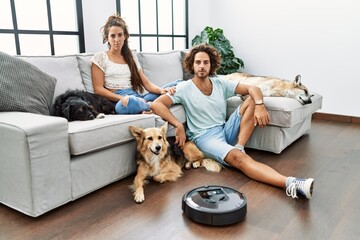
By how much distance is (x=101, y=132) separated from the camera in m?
2.04

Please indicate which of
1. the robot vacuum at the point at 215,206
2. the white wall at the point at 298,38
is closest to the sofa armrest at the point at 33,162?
the robot vacuum at the point at 215,206

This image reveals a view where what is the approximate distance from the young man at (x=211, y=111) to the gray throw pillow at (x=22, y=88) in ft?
2.61

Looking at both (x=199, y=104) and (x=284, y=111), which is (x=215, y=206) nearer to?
(x=199, y=104)

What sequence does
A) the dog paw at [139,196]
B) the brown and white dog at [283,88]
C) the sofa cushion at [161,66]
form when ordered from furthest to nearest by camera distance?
the sofa cushion at [161,66]
the brown and white dog at [283,88]
the dog paw at [139,196]

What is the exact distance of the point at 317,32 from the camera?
4.18 metres

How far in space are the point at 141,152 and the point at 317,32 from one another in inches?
123

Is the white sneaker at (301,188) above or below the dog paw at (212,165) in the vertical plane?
above

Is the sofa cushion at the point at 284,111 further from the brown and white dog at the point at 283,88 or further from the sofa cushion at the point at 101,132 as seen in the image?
the sofa cushion at the point at 101,132

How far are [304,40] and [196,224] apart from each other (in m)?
3.38

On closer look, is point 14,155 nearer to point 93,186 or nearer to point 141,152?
point 93,186

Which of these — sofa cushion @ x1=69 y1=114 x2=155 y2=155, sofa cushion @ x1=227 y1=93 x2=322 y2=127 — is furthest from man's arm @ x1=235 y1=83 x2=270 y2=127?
sofa cushion @ x1=69 y1=114 x2=155 y2=155

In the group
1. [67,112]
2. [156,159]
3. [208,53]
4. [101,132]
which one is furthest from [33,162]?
[208,53]

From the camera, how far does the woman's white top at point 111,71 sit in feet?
8.90

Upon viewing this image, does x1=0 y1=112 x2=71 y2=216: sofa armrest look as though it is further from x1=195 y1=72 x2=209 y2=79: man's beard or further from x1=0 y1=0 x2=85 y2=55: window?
x1=0 y1=0 x2=85 y2=55: window
